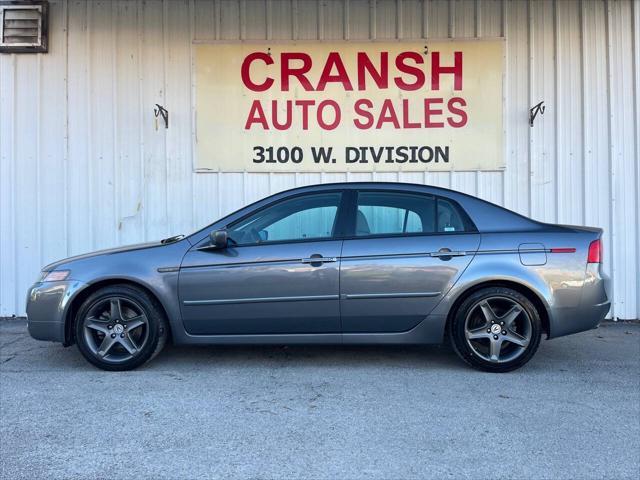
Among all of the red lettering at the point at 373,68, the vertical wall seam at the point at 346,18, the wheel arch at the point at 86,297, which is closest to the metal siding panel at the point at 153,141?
the vertical wall seam at the point at 346,18

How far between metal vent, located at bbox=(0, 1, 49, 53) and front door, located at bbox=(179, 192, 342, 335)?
4423mm

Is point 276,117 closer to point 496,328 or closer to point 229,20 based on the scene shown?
point 229,20

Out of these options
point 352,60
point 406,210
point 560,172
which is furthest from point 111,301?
point 560,172

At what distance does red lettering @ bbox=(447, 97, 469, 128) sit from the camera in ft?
25.0

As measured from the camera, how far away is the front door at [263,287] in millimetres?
5004

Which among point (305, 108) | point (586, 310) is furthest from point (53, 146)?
point (586, 310)

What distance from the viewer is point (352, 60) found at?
7.62m

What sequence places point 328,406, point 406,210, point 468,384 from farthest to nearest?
1. point 406,210
2. point 468,384
3. point 328,406

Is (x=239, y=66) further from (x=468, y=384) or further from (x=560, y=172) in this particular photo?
(x=468, y=384)

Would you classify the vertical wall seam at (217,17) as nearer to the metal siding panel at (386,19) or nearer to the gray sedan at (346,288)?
the metal siding panel at (386,19)

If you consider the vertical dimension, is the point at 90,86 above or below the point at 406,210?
above

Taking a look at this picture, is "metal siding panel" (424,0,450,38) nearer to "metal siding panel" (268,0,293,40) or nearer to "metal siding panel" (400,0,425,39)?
"metal siding panel" (400,0,425,39)

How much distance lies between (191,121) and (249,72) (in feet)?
3.18

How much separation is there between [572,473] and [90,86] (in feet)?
22.9
